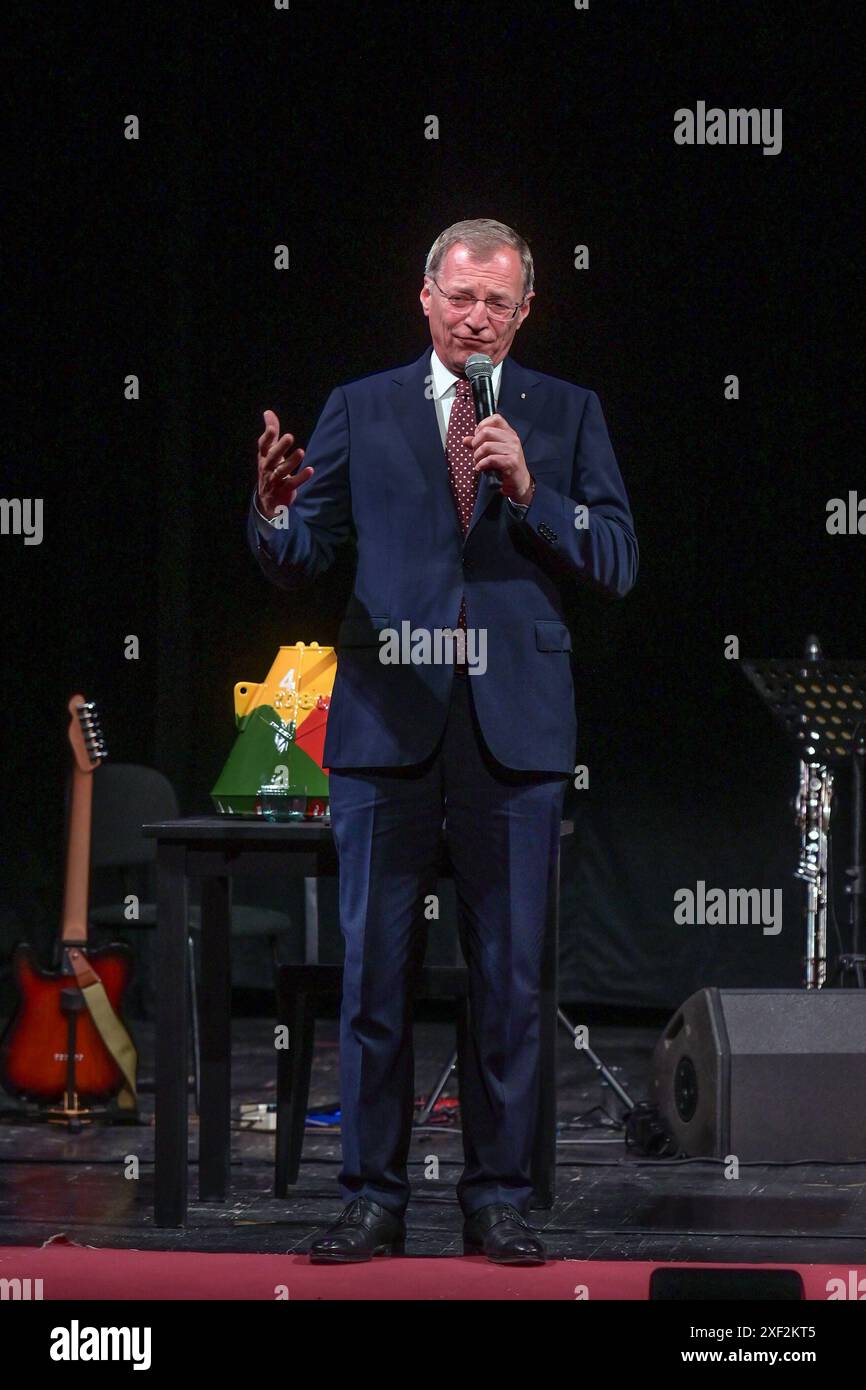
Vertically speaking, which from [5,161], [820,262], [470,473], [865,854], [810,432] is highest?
[5,161]

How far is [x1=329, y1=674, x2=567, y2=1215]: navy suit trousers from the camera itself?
2.80 meters

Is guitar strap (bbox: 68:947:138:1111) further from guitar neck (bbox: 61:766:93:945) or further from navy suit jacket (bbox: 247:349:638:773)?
navy suit jacket (bbox: 247:349:638:773)

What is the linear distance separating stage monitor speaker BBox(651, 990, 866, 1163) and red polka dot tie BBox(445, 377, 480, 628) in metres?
1.58

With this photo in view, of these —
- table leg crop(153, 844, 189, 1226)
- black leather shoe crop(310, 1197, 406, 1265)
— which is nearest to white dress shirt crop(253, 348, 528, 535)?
table leg crop(153, 844, 189, 1226)

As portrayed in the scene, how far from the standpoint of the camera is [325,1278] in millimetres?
2666

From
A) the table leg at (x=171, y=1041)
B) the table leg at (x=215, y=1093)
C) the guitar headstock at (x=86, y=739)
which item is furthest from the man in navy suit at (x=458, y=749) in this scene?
the guitar headstock at (x=86, y=739)

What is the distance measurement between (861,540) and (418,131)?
2.04m

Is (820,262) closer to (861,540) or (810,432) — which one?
(810,432)

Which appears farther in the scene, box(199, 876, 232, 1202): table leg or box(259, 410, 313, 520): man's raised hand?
box(199, 876, 232, 1202): table leg

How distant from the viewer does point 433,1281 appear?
8.68 feet

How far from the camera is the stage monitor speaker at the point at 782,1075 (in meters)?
3.91

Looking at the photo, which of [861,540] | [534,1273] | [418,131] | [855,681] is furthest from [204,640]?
[534,1273]

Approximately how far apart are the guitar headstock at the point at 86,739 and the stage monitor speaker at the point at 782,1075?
1945 mm

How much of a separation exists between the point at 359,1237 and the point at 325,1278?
3.7 inches
